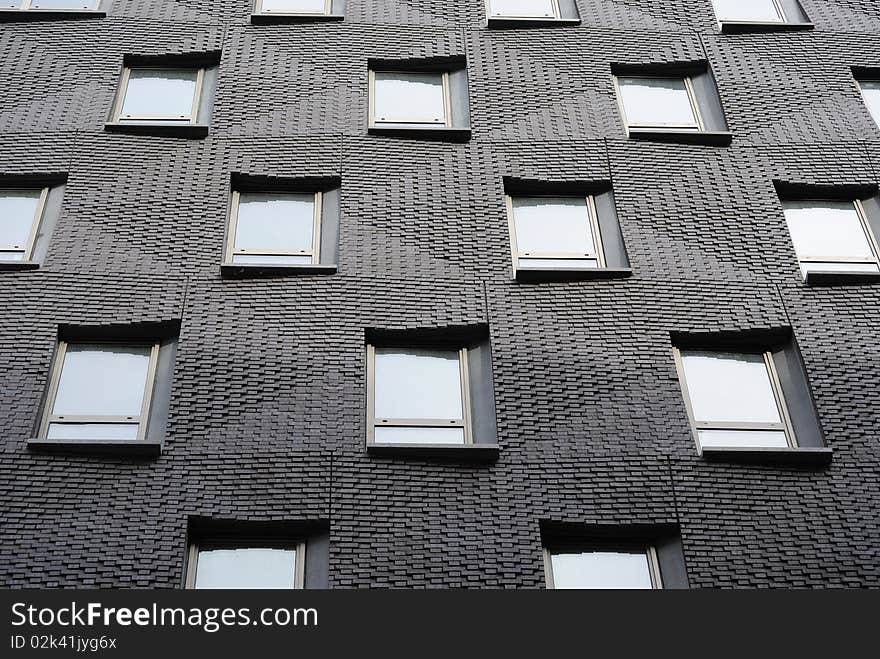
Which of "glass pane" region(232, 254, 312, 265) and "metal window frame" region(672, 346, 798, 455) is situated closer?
"metal window frame" region(672, 346, 798, 455)

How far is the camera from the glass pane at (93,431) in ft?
50.2

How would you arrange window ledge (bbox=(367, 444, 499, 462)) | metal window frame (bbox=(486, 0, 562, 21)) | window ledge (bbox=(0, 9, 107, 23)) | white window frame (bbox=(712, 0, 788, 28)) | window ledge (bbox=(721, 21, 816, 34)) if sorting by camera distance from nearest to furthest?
window ledge (bbox=(367, 444, 499, 462)) < window ledge (bbox=(0, 9, 107, 23)) < window ledge (bbox=(721, 21, 816, 34)) < white window frame (bbox=(712, 0, 788, 28)) < metal window frame (bbox=(486, 0, 562, 21))

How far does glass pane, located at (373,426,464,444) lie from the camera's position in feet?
50.6

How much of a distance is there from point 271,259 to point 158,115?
12.6ft

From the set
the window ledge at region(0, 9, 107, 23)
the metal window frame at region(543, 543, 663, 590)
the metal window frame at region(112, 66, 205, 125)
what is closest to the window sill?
the metal window frame at region(112, 66, 205, 125)

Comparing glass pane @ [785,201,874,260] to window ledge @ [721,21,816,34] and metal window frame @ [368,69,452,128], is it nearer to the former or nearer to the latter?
window ledge @ [721,21,816,34]

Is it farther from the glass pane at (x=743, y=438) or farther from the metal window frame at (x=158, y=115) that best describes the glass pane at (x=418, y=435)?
the metal window frame at (x=158, y=115)

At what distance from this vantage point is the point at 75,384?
15883 millimetres

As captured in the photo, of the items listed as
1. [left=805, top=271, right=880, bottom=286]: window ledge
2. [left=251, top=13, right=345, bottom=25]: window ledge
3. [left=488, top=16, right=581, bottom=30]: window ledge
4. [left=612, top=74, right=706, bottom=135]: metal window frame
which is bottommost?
[left=805, top=271, right=880, bottom=286]: window ledge

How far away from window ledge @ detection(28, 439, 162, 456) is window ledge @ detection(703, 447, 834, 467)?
6825 mm

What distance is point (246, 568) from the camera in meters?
14.4

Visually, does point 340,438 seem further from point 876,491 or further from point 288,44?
point 288,44

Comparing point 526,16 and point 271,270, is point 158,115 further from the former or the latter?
point 526,16

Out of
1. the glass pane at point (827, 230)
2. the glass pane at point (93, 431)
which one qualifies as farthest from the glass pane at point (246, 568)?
the glass pane at point (827, 230)
